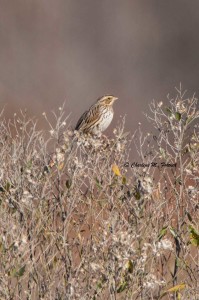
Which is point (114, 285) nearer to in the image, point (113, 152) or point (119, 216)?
point (119, 216)

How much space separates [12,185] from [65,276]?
0.59 meters

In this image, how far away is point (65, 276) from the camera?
593cm

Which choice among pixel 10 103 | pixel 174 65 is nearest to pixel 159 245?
pixel 10 103

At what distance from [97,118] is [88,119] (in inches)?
3.6

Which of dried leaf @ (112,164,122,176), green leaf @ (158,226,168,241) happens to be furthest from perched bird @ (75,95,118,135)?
green leaf @ (158,226,168,241)

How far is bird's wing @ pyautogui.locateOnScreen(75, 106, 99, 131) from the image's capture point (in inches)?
352

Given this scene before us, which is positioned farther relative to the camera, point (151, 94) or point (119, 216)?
point (151, 94)

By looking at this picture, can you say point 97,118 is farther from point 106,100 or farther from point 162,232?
point 162,232

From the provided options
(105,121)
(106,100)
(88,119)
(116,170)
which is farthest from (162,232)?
(106,100)

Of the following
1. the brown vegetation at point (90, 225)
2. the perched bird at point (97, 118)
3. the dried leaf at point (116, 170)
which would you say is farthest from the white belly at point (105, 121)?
the dried leaf at point (116, 170)

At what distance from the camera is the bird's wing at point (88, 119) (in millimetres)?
8930

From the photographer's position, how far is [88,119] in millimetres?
9086

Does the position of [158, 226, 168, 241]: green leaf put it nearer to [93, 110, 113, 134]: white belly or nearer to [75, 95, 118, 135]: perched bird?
[75, 95, 118, 135]: perched bird

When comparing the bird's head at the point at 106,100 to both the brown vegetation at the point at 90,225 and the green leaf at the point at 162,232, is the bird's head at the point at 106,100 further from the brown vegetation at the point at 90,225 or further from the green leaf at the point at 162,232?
the green leaf at the point at 162,232
